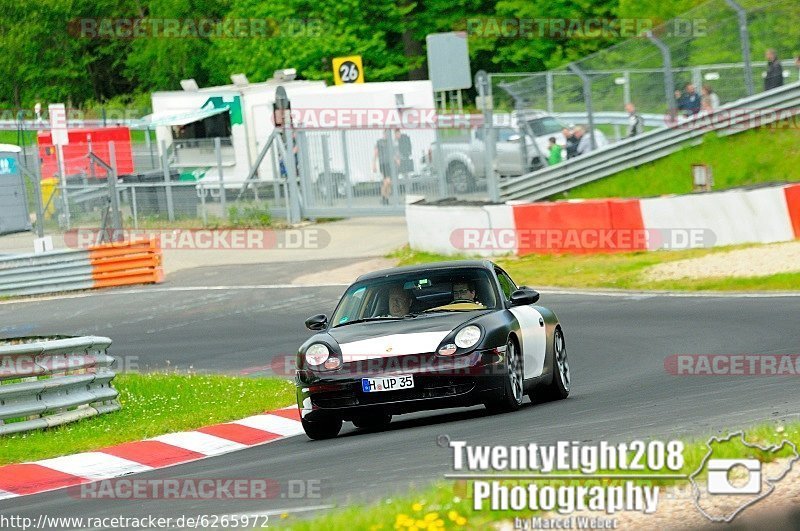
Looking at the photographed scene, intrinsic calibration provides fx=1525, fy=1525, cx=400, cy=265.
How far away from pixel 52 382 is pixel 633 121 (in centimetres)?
1729

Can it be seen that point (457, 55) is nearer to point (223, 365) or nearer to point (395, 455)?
point (223, 365)

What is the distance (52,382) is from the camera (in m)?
13.1

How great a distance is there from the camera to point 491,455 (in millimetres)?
8234

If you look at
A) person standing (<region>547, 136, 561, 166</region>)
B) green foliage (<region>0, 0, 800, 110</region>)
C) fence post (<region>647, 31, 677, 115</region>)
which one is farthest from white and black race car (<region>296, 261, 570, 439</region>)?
green foliage (<region>0, 0, 800, 110</region>)

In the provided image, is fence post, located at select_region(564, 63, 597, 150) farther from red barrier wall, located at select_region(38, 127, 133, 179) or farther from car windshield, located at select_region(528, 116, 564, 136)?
red barrier wall, located at select_region(38, 127, 133, 179)

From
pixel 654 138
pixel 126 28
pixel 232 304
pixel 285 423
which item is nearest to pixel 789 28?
pixel 654 138

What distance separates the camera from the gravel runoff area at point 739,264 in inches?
831

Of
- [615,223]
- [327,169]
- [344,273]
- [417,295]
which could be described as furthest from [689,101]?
[417,295]

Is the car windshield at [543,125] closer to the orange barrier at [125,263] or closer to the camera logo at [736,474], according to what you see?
the orange barrier at [125,263]

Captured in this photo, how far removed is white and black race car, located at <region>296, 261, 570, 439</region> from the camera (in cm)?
1098

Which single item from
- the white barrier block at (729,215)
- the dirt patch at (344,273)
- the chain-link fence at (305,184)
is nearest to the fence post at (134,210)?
the chain-link fence at (305,184)

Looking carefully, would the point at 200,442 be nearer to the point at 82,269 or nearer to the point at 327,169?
the point at 82,269

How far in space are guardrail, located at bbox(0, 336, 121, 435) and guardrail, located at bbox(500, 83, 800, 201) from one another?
52.2 ft

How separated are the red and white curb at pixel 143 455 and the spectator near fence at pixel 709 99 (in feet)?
51.2
